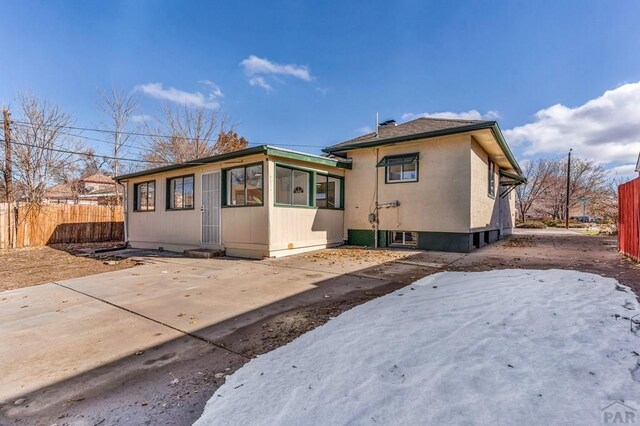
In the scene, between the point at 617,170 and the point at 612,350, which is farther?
the point at 617,170

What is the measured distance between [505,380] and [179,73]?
62.8 ft

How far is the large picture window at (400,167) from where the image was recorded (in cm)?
941

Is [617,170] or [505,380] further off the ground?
[617,170]

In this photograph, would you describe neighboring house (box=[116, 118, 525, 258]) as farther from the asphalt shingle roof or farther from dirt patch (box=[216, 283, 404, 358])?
dirt patch (box=[216, 283, 404, 358])

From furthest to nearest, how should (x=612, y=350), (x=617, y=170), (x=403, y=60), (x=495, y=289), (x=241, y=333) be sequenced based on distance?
(x=617, y=170)
(x=403, y=60)
(x=495, y=289)
(x=241, y=333)
(x=612, y=350)

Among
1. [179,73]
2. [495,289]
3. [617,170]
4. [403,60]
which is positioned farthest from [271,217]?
[617,170]

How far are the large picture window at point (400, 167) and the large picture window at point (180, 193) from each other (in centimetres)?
644

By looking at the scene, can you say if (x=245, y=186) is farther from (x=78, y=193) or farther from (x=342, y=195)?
(x=78, y=193)

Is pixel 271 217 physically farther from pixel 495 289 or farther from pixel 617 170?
pixel 617 170

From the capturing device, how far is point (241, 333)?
3107 millimetres

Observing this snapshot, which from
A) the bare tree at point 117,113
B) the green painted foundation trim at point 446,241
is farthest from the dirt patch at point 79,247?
the green painted foundation trim at point 446,241

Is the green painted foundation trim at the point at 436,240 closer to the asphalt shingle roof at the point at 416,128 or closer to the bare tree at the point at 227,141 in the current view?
the asphalt shingle roof at the point at 416,128

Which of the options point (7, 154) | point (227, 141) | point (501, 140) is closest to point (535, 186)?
point (501, 140)

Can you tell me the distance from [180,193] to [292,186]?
4.49 m
